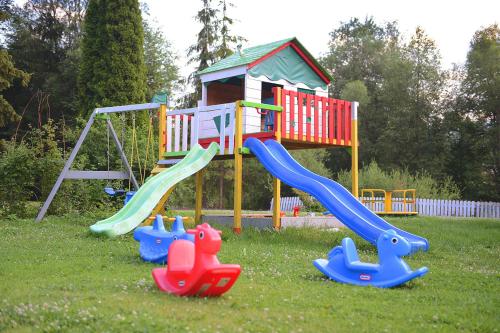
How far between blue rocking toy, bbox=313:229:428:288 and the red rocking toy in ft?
7.23

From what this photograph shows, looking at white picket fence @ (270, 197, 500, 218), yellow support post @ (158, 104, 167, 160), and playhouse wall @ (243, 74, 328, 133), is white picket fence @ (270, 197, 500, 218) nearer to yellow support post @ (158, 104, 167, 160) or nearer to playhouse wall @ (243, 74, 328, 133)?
playhouse wall @ (243, 74, 328, 133)

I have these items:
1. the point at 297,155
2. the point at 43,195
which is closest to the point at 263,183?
the point at 297,155

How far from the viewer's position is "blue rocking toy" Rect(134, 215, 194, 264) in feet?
30.4

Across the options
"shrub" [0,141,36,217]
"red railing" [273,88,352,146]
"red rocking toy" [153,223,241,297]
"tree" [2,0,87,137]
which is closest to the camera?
"red rocking toy" [153,223,241,297]

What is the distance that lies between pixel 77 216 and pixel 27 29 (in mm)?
29866

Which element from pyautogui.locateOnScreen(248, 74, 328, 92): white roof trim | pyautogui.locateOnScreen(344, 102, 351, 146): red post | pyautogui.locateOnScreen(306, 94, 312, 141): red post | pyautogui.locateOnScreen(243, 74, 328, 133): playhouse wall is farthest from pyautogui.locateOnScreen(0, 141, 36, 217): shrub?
pyautogui.locateOnScreen(344, 102, 351, 146): red post

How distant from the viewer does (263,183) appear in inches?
1585

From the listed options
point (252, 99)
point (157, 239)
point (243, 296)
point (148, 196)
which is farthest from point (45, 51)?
point (243, 296)

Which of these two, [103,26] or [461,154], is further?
[461,154]

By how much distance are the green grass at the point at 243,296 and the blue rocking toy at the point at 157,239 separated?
293mm

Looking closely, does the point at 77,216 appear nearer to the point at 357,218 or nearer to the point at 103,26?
the point at 357,218

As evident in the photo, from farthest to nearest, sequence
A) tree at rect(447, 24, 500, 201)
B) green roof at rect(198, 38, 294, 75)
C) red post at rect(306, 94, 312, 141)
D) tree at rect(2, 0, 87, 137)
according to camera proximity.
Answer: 1. tree at rect(2, 0, 87, 137)
2. tree at rect(447, 24, 500, 201)
3. green roof at rect(198, 38, 294, 75)
4. red post at rect(306, 94, 312, 141)

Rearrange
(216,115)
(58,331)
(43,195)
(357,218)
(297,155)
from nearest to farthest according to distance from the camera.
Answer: (58,331), (357,218), (216,115), (43,195), (297,155)

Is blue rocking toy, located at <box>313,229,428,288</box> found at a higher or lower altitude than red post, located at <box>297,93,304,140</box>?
lower
